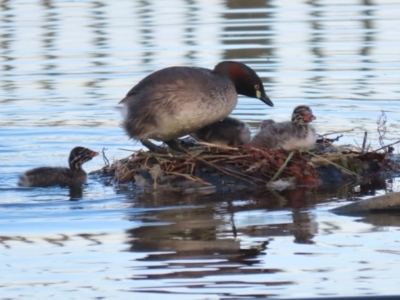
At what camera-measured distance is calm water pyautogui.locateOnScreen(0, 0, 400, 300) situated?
260 inches

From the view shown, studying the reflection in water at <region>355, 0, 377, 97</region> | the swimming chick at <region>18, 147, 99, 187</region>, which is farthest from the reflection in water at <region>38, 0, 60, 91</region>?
the swimming chick at <region>18, 147, 99, 187</region>

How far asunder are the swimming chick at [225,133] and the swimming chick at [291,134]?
10 centimetres

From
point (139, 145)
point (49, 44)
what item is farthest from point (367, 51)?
point (139, 145)

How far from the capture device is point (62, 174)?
31.9ft

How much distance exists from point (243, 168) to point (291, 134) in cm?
53

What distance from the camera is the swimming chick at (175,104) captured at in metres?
9.46

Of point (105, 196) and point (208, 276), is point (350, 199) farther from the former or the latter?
point (208, 276)

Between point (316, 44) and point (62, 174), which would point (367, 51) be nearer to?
point (316, 44)

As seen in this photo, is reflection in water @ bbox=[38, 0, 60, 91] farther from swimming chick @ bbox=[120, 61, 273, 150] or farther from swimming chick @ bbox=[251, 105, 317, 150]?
swimming chick @ bbox=[251, 105, 317, 150]

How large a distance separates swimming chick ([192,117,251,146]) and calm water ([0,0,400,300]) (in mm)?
→ 905

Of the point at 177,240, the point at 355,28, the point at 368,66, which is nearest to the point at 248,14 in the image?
the point at 355,28

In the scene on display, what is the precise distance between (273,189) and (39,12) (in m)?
13.4

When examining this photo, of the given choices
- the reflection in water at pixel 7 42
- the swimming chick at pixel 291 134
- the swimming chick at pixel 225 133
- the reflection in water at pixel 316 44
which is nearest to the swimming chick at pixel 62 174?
the swimming chick at pixel 225 133

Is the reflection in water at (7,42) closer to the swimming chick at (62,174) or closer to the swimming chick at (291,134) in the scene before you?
the swimming chick at (62,174)
